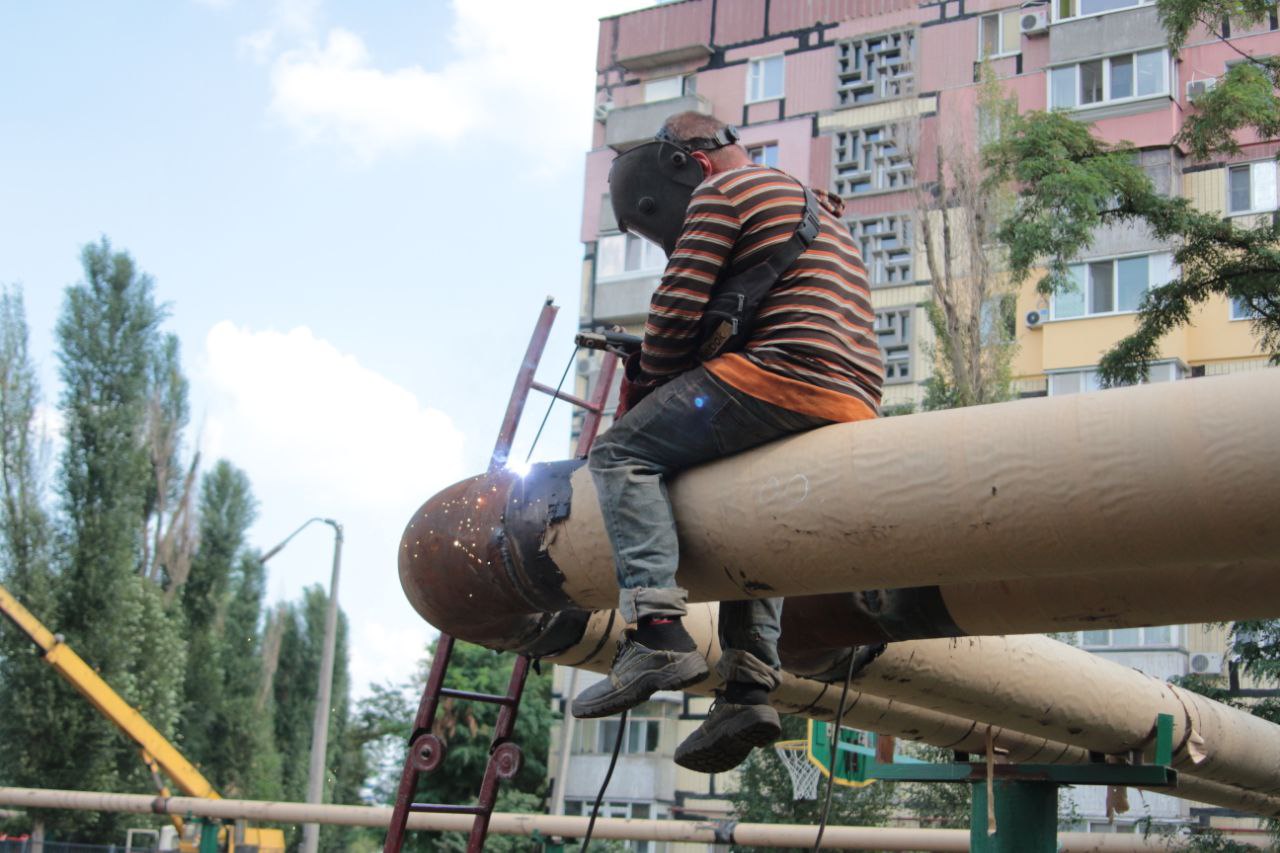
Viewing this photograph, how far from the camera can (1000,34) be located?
27.6 m

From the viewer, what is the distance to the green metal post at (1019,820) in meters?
5.19

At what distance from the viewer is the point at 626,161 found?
3471 mm

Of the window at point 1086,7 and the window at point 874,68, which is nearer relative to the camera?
the window at point 1086,7

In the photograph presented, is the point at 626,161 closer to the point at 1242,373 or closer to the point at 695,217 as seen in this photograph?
the point at 695,217

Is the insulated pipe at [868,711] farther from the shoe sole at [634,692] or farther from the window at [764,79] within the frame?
the window at [764,79]

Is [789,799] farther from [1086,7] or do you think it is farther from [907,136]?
[1086,7]

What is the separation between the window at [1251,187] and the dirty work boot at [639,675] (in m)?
23.3

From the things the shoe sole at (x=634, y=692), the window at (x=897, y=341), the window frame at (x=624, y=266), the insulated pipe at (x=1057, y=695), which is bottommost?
the shoe sole at (x=634, y=692)

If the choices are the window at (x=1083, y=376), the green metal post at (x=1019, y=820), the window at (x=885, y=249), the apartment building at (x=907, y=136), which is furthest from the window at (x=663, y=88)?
the green metal post at (x=1019, y=820)

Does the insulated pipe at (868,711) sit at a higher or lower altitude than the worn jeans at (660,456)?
lower

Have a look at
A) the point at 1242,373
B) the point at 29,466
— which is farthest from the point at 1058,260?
the point at 29,466

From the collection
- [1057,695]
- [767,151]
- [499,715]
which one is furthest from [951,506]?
[767,151]

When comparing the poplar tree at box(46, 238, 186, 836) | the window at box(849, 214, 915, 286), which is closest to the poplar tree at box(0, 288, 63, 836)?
the poplar tree at box(46, 238, 186, 836)

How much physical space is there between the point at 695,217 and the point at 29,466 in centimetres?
2962
